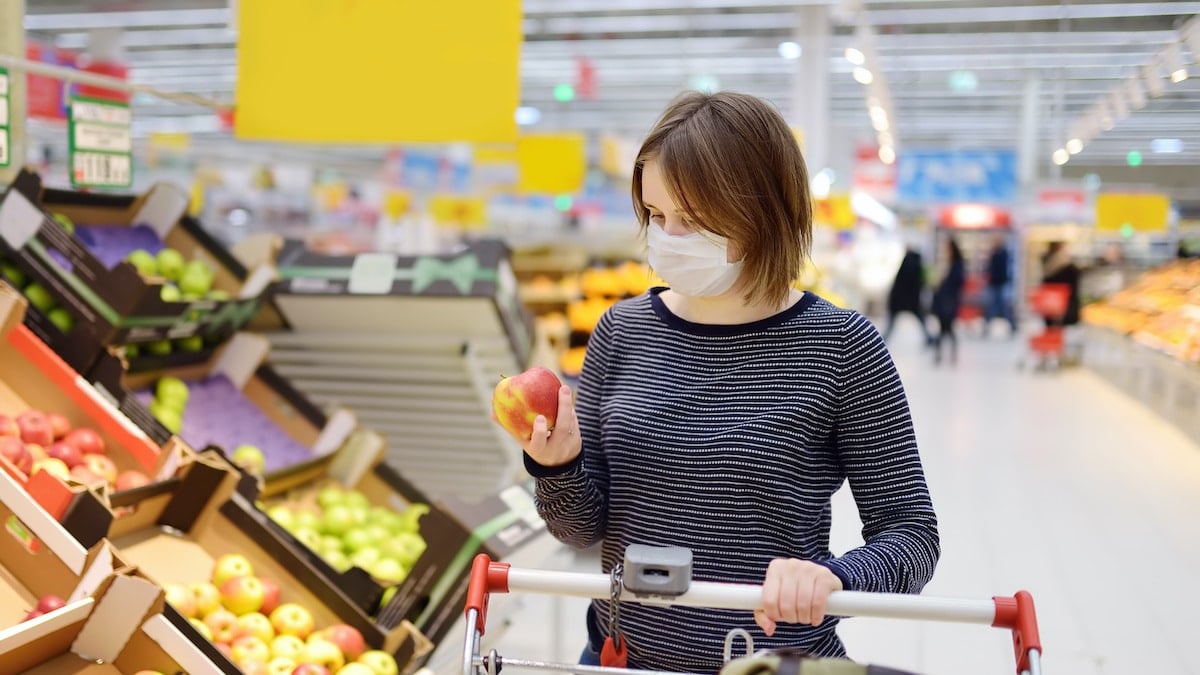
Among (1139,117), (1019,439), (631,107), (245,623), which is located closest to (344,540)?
(245,623)

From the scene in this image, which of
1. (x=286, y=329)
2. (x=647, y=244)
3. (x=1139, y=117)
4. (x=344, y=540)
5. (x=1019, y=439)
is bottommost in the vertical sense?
(x=1019, y=439)

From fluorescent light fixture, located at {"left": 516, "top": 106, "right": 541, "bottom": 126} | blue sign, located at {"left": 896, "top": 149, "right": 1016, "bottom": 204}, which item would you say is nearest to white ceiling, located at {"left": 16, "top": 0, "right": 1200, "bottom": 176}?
fluorescent light fixture, located at {"left": 516, "top": 106, "right": 541, "bottom": 126}

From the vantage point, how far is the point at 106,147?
140 inches

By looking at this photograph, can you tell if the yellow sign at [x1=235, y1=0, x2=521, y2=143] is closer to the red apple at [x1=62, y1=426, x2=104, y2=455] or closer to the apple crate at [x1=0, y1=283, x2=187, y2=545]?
the apple crate at [x1=0, y1=283, x2=187, y2=545]

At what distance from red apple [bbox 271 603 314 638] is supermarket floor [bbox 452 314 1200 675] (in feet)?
1.87

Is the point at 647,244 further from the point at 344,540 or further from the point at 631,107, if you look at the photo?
the point at 631,107

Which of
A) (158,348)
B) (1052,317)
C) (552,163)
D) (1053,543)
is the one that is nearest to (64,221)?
(158,348)

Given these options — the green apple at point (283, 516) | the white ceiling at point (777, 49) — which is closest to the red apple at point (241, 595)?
the green apple at point (283, 516)

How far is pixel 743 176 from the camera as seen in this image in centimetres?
148

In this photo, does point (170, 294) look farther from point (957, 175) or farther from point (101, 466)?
point (957, 175)

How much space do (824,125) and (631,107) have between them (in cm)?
1057

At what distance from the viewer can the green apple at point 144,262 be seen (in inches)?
141

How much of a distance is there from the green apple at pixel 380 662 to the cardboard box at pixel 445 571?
0.14 meters

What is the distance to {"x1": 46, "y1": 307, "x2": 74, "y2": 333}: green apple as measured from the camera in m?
3.15
